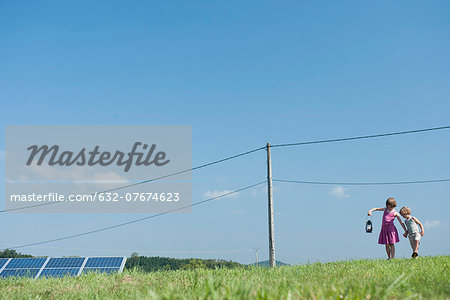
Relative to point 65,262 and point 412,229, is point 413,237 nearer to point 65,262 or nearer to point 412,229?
point 412,229

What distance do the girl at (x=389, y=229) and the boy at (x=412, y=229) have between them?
395mm

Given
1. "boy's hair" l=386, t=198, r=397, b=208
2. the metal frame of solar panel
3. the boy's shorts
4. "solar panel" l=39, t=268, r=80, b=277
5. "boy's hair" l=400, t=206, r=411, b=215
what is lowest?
"solar panel" l=39, t=268, r=80, b=277

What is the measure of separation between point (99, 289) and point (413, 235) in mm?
10074

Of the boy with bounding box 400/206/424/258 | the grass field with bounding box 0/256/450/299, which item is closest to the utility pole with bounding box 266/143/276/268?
the boy with bounding box 400/206/424/258

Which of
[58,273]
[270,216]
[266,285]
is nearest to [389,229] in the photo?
[270,216]

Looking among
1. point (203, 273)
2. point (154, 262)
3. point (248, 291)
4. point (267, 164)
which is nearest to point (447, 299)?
point (248, 291)

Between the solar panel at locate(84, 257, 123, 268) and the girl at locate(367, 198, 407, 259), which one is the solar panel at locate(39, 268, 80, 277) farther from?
the girl at locate(367, 198, 407, 259)

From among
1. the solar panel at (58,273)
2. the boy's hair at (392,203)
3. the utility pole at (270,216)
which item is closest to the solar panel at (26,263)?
the solar panel at (58,273)

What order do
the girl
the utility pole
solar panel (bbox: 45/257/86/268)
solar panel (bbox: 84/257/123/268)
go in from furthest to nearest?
solar panel (bbox: 45/257/86/268)
solar panel (bbox: 84/257/123/268)
the utility pole
the girl

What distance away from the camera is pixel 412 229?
1338 centimetres

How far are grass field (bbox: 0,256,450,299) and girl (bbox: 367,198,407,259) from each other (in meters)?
3.80

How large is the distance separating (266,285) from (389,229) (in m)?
9.69

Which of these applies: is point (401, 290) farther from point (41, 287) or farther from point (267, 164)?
point (267, 164)

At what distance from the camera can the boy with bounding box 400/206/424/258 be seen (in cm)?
1326
